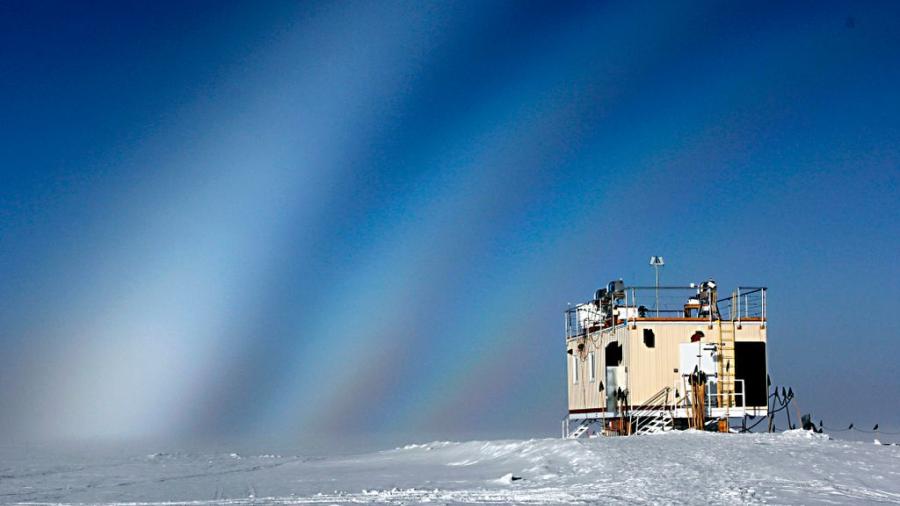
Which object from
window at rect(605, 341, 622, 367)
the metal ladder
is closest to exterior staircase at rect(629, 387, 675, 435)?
the metal ladder

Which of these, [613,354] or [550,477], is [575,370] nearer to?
[613,354]

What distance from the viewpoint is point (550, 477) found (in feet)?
73.3

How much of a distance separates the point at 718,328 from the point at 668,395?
2.86 m

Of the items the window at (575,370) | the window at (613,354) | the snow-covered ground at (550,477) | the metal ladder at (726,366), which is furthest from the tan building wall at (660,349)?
the snow-covered ground at (550,477)

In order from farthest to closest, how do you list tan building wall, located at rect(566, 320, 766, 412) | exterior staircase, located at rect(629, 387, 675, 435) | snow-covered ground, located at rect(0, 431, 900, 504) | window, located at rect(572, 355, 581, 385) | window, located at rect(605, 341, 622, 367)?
window, located at rect(572, 355, 581, 385)
window, located at rect(605, 341, 622, 367)
tan building wall, located at rect(566, 320, 766, 412)
exterior staircase, located at rect(629, 387, 675, 435)
snow-covered ground, located at rect(0, 431, 900, 504)

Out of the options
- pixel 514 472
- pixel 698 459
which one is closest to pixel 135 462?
pixel 514 472

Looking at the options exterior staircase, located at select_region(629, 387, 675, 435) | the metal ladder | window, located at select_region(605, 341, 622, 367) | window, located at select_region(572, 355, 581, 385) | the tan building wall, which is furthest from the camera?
window, located at select_region(572, 355, 581, 385)

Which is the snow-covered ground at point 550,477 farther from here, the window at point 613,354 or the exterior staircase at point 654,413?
the window at point 613,354

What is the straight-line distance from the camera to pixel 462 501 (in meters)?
18.8

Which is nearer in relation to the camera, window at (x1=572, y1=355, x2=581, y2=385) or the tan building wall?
the tan building wall

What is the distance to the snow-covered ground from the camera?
19219 mm

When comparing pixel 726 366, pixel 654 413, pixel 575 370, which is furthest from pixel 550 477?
pixel 575 370

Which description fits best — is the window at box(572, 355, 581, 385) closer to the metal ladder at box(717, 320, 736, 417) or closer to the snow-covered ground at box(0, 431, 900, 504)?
the metal ladder at box(717, 320, 736, 417)

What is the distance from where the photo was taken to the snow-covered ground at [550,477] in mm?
19219
